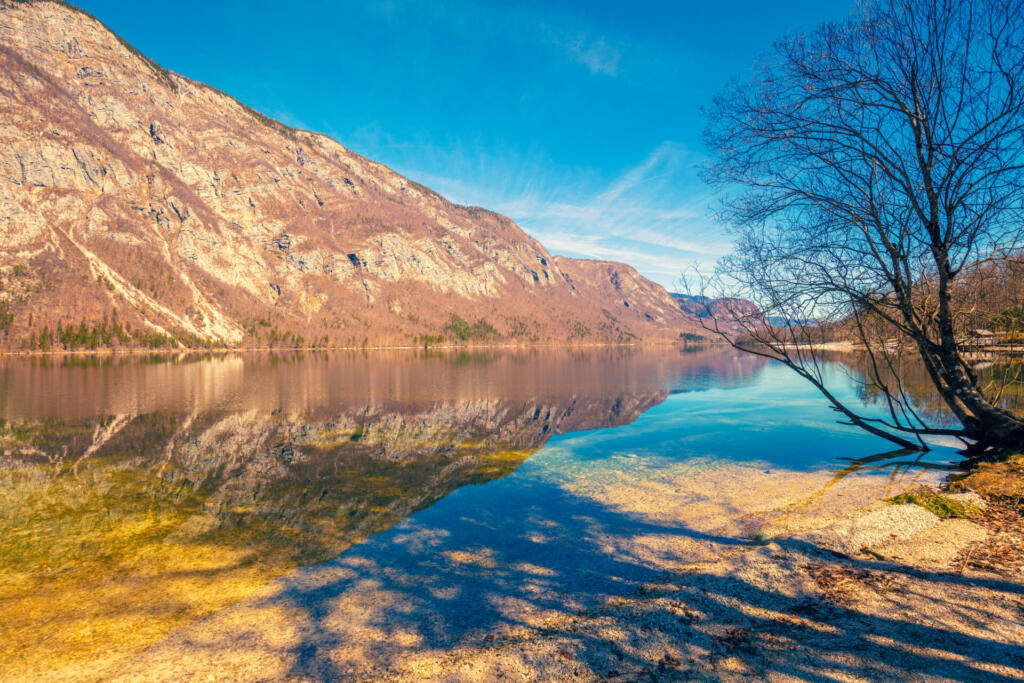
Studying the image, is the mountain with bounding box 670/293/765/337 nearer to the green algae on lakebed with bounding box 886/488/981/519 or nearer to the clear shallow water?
the green algae on lakebed with bounding box 886/488/981/519

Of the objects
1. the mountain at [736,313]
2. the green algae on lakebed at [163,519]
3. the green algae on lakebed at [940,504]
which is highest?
the mountain at [736,313]

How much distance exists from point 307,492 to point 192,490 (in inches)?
143

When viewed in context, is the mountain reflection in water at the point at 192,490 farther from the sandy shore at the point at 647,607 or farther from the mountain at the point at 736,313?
the mountain at the point at 736,313

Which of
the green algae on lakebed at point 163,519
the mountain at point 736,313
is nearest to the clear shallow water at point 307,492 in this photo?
the green algae on lakebed at point 163,519

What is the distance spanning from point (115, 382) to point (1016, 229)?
214 feet

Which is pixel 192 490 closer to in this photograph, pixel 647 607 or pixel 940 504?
pixel 647 607

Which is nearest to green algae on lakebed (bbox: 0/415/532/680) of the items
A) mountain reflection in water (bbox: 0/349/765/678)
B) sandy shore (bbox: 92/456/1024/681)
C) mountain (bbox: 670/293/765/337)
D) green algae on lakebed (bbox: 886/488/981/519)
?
mountain reflection in water (bbox: 0/349/765/678)

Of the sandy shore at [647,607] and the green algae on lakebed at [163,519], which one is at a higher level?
the sandy shore at [647,607]

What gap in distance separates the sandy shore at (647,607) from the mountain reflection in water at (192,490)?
150 cm

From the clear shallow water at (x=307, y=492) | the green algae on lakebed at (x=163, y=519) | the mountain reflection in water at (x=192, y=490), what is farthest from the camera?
the clear shallow water at (x=307, y=492)

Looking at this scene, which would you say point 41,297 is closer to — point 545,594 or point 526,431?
point 526,431

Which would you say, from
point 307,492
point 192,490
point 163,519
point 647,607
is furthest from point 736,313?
point 192,490

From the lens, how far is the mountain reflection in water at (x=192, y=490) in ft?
25.6

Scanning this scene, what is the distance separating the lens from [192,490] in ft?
46.8
